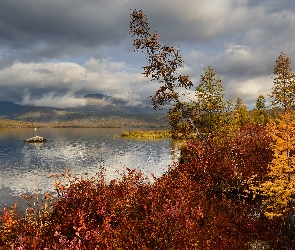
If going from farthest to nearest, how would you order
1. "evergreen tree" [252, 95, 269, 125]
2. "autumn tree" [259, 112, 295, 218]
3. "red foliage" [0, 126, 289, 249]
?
"evergreen tree" [252, 95, 269, 125] < "autumn tree" [259, 112, 295, 218] < "red foliage" [0, 126, 289, 249]

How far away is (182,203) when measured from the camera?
38.3ft

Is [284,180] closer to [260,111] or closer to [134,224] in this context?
[134,224]

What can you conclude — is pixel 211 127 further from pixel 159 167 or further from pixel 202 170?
pixel 159 167

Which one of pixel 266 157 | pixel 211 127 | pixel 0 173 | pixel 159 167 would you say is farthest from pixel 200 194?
pixel 0 173

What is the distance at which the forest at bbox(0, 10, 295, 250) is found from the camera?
Answer: 10.7 m

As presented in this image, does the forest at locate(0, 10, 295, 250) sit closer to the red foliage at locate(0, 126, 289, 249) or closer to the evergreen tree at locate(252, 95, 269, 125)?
the red foliage at locate(0, 126, 289, 249)

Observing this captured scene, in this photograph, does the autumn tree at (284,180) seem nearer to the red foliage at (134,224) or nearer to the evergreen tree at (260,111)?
the red foliage at (134,224)

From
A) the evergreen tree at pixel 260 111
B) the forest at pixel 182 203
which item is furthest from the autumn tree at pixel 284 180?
the evergreen tree at pixel 260 111

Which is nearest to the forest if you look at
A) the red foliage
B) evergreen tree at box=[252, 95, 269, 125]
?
the red foliage

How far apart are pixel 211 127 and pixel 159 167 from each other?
1042 inches

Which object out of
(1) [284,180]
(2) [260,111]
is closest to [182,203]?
(1) [284,180]

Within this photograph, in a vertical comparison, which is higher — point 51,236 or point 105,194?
point 105,194

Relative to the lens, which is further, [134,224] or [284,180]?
[284,180]

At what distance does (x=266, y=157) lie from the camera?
2750 cm
